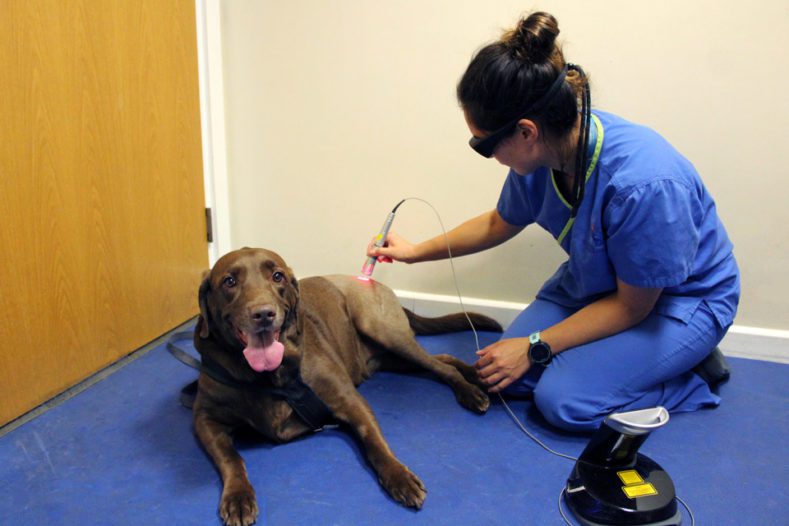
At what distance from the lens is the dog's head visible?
1303 mm

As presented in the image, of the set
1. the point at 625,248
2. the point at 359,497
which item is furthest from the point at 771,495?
the point at 359,497

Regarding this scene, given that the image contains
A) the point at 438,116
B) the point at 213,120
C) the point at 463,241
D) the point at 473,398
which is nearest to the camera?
the point at 473,398

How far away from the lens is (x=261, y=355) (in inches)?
52.5

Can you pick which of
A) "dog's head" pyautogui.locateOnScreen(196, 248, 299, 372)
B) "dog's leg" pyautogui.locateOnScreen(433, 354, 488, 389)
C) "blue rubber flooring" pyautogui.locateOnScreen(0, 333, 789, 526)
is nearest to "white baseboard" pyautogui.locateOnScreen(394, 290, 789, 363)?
"blue rubber flooring" pyautogui.locateOnScreen(0, 333, 789, 526)

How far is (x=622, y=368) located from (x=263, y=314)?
97 cm

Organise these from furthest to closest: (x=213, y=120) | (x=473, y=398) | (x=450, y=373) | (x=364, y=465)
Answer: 1. (x=213, y=120)
2. (x=450, y=373)
3. (x=473, y=398)
4. (x=364, y=465)

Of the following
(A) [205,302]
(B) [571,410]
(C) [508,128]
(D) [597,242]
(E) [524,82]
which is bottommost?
(B) [571,410]

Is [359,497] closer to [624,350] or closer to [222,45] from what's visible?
[624,350]

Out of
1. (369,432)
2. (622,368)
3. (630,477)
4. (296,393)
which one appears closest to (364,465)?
(369,432)

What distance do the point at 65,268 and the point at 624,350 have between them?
1.66m

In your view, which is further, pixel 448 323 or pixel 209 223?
pixel 209 223

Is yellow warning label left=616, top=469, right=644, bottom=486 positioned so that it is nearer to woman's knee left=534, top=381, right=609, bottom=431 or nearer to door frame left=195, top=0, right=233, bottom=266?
woman's knee left=534, top=381, right=609, bottom=431

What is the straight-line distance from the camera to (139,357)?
77.9 inches

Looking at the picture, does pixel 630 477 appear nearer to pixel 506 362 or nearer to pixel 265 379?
pixel 506 362
